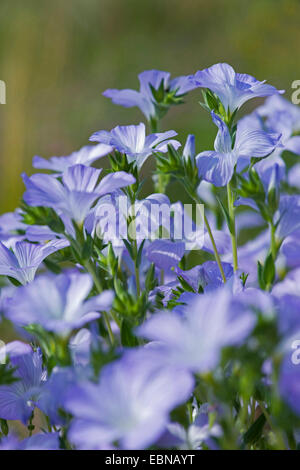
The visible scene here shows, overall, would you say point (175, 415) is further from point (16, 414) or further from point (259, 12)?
point (259, 12)

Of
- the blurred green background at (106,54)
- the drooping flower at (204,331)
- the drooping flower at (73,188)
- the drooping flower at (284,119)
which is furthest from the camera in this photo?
the blurred green background at (106,54)

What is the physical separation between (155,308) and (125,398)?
0.21 metres

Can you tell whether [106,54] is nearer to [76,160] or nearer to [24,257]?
[76,160]

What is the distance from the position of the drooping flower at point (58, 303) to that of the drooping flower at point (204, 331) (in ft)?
0.14

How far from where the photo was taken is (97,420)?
1.00 ft

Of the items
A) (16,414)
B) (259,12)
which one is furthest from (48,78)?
(16,414)

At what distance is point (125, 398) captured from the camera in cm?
31

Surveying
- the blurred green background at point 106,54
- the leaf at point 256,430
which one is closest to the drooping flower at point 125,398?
the leaf at point 256,430

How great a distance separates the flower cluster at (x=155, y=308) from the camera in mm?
306

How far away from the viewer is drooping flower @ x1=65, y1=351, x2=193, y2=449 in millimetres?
296

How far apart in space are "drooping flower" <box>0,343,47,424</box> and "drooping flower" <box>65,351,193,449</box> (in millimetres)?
147

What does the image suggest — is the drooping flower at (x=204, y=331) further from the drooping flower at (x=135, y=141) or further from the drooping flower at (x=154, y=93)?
the drooping flower at (x=154, y=93)

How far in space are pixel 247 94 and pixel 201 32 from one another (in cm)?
239
